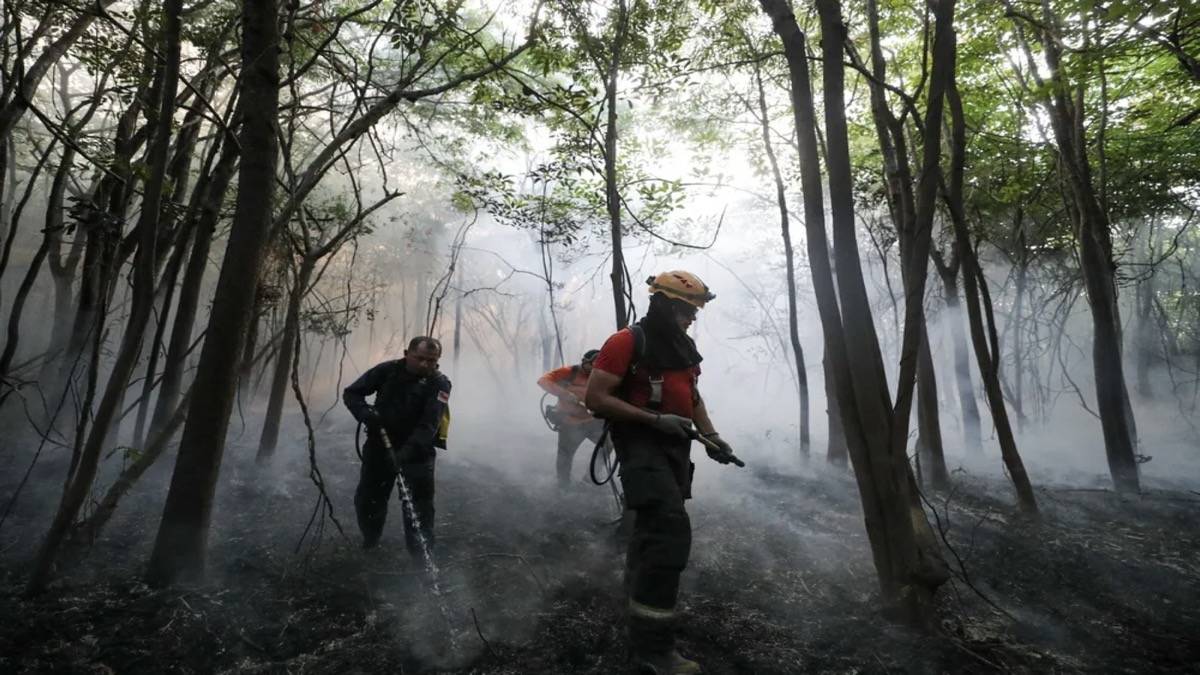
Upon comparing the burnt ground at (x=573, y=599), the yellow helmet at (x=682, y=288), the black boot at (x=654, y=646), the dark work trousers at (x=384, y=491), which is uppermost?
the yellow helmet at (x=682, y=288)

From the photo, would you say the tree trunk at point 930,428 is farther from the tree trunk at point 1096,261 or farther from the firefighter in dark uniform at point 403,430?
the firefighter in dark uniform at point 403,430

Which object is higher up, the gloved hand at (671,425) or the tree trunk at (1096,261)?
the tree trunk at (1096,261)

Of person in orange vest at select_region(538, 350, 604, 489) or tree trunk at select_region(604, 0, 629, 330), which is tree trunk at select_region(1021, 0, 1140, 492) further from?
person in orange vest at select_region(538, 350, 604, 489)

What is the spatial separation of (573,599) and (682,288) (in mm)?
2375

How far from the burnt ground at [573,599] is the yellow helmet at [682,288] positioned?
2.11 metres

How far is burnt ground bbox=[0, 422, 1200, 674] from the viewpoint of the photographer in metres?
3.23

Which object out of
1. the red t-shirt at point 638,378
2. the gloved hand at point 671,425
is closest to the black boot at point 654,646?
the gloved hand at point 671,425

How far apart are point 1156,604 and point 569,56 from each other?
7.31m

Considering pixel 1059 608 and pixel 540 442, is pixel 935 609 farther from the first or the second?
pixel 540 442

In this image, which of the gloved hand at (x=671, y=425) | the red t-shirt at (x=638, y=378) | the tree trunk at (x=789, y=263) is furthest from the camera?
the tree trunk at (x=789, y=263)

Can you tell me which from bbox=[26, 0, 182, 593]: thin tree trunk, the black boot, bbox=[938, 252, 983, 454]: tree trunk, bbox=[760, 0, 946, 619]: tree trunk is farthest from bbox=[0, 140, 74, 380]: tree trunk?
bbox=[938, 252, 983, 454]: tree trunk

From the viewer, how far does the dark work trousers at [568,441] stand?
786 centimetres

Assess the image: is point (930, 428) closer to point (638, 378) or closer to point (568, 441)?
point (568, 441)

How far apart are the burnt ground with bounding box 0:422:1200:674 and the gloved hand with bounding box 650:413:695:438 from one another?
1332 mm
